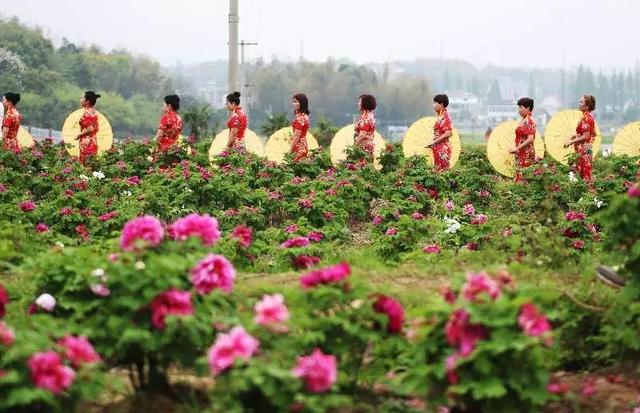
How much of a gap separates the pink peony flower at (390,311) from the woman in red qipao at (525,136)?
10906 mm

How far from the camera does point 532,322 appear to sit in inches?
173

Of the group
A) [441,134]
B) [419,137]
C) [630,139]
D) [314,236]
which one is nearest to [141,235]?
[314,236]

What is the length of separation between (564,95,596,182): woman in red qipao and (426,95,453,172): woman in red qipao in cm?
154

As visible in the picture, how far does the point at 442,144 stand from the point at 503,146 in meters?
2.20

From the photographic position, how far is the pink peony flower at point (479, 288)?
4.52 meters

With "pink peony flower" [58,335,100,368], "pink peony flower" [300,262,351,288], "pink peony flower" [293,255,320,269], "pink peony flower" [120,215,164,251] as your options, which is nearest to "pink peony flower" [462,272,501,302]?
"pink peony flower" [300,262,351,288]

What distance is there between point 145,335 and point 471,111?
15518 cm

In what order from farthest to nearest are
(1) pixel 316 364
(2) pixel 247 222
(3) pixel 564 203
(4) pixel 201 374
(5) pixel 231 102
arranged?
(5) pixel 231 102, (3) pixel 564 203, (2) pixel 247 222, (4) pixel 201 374, (1) pixel 316 364

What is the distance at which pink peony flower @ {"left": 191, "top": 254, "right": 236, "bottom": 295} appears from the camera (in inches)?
187

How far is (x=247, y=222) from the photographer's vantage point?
10062 mm

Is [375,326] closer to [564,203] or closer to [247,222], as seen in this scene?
[247,222]

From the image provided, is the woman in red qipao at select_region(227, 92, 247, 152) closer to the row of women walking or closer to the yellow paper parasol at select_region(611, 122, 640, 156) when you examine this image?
the row of women walking

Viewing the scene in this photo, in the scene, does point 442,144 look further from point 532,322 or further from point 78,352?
point 78,352

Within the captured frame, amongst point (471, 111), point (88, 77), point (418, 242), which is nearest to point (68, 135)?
point (418, 242)
